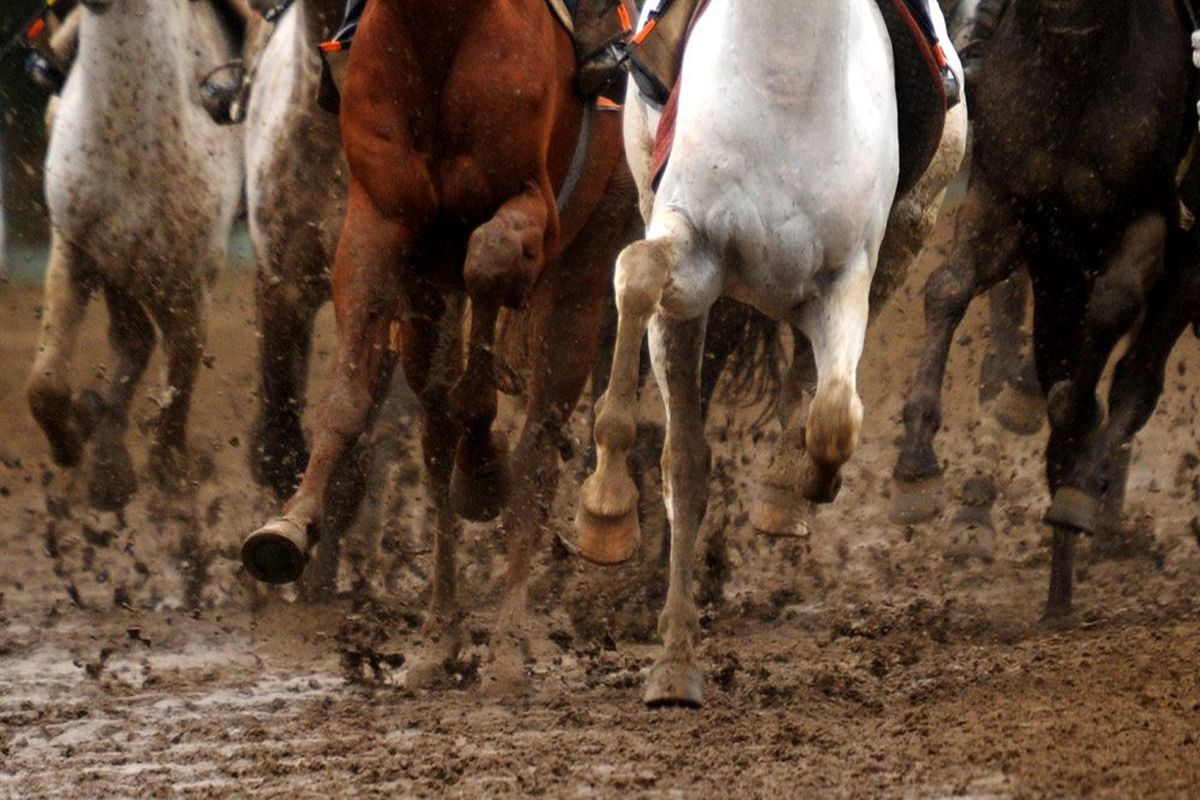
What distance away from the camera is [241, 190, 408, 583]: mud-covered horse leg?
559cm

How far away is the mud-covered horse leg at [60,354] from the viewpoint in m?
7.04

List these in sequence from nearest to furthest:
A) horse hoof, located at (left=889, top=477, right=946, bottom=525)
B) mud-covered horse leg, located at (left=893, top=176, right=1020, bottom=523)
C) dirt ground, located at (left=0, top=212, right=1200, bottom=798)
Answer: dirt ground, located at (left=0, top=212, right=1200, bottom=798) → horse hoof, located at (left=889, top=477, right=946, bottom=525) → mud-covered horse leg, located at (left=893, top=176, right=1020, bottom=523)

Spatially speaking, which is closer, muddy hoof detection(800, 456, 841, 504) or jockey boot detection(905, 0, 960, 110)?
muddy hoof detection(800, 456, 841, 504)

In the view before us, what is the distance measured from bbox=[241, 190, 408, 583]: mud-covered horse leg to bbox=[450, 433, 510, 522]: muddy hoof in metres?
0.36

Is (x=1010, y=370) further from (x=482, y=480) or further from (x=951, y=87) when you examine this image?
(x=482, y=480)

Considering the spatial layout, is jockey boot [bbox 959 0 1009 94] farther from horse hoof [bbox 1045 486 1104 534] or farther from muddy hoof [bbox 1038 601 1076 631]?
muddy hoof [bbox 1038 601 1076 631]

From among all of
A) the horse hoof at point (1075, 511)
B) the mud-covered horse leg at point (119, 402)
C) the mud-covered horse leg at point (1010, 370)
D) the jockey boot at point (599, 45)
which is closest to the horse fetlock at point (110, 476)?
the mud-covered horse leg at point (119, 402)

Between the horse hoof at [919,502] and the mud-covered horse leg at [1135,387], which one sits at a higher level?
the mud-covered horse leg at [1135,387]

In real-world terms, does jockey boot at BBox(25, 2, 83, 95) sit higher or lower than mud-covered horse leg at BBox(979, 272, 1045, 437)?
higher

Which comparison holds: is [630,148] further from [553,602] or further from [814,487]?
[553,602]

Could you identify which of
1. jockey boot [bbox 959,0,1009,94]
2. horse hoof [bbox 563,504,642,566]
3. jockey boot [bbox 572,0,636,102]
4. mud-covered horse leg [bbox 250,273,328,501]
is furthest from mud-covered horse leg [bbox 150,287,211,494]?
jockey boot [bbox 959,0,1009,94]

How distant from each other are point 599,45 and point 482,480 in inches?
42.3

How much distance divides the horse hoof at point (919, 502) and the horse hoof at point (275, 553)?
178 centimetres

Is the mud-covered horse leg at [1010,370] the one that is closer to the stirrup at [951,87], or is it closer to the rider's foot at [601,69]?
the stirrup at [951,87]
